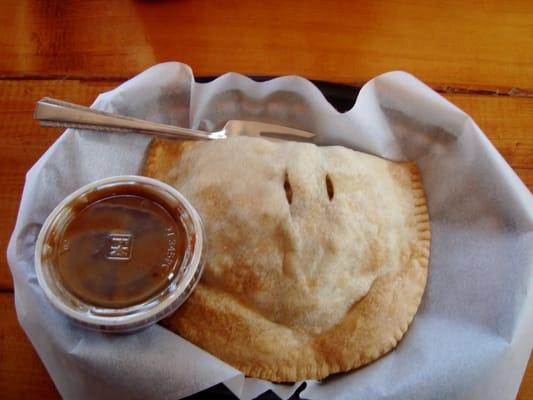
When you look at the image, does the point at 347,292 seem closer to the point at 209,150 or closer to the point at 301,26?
the point at 209,150

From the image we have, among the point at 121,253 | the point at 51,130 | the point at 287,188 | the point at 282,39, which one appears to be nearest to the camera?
the point at 121,253

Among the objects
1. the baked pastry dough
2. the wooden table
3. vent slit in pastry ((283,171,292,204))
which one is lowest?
the baked pastry dough

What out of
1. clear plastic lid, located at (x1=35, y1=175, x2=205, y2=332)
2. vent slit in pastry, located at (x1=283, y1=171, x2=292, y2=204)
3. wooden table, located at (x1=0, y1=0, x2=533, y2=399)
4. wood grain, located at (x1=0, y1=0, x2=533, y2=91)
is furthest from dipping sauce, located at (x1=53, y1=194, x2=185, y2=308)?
wood grain, located at (x1=0, y1=0, x2=533, y2=91)

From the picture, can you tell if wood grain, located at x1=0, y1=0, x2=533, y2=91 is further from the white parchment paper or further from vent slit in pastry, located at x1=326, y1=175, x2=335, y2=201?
vent slit in pastry, located at x1=326, y1=175, x2=335, y2=201

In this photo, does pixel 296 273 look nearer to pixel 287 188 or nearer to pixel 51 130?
pixel 287 188

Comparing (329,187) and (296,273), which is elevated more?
(329,187)

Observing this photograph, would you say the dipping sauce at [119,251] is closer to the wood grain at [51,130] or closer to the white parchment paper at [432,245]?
the white parchment paper at [432,245]

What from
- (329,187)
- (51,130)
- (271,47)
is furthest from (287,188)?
(51,130)
